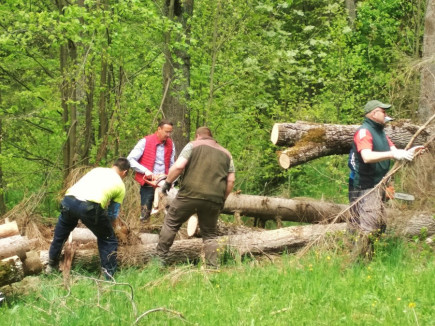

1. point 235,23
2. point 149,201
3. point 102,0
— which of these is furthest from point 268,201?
point 102,0

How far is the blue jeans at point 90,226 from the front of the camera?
7.82m

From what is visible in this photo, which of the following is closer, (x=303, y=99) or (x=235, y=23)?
(x=235, y=23)

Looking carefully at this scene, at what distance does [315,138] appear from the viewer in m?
9.67

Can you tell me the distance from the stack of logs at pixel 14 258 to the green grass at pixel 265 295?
23 centimetres

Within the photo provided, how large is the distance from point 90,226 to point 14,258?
1.49 meters

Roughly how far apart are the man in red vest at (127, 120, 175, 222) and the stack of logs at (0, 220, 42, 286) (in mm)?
2806

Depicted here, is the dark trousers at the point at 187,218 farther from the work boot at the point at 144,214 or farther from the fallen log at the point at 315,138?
the work boot at the point at 144,214

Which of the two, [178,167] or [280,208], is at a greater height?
[178,167]

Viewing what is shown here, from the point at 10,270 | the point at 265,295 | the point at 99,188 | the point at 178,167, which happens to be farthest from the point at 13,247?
the point at 265,295

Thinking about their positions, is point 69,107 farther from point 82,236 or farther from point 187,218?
point 187,218

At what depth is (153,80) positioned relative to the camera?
13852 mm

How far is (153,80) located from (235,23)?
2301 millimetres

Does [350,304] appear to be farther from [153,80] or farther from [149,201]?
[153,80]

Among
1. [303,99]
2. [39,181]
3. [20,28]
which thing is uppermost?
[20,28]
